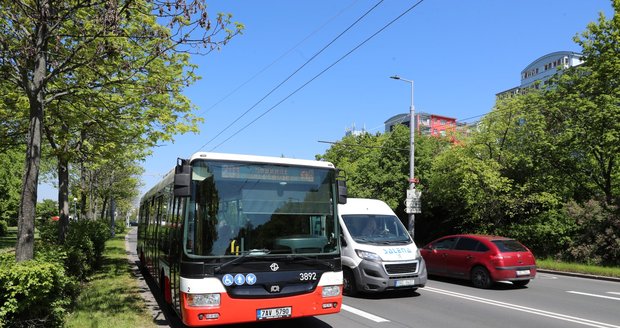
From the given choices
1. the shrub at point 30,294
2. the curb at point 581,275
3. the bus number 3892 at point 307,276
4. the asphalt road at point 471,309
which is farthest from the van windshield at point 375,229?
the curb at point 581,275

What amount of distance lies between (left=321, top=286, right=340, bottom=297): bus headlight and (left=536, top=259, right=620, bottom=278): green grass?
46.0 ft

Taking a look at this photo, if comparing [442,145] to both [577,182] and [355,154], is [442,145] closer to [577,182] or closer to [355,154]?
[577,182]

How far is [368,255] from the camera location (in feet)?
35.8

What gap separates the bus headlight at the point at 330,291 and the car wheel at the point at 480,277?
7172 millimetres

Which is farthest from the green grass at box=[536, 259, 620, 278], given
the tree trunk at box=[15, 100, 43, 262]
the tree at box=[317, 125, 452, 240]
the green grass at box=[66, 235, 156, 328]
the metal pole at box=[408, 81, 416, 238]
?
the tree trunk at box=[15, 100, 43, 262]

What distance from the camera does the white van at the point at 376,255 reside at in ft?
35.2

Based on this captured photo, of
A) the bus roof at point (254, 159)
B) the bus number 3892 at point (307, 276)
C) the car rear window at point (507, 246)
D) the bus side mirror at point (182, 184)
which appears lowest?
the bus number 3892 at point (307, 276)

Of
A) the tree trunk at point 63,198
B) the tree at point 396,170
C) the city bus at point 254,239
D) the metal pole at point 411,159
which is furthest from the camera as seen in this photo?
the tree at point 396,170

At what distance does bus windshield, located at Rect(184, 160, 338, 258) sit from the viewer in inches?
271

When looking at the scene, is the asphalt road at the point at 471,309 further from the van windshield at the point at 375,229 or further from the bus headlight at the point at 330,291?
the van windshield at the point at 375,229

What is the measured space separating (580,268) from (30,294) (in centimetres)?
1894

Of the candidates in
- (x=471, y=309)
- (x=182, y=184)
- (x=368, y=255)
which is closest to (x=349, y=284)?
(x=368, y=255)

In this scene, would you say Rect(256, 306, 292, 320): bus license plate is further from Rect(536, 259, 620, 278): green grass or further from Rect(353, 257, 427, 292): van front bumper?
Rect(536, 259, 620, 278): green grass

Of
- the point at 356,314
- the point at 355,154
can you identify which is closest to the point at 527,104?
the point at 356,314
